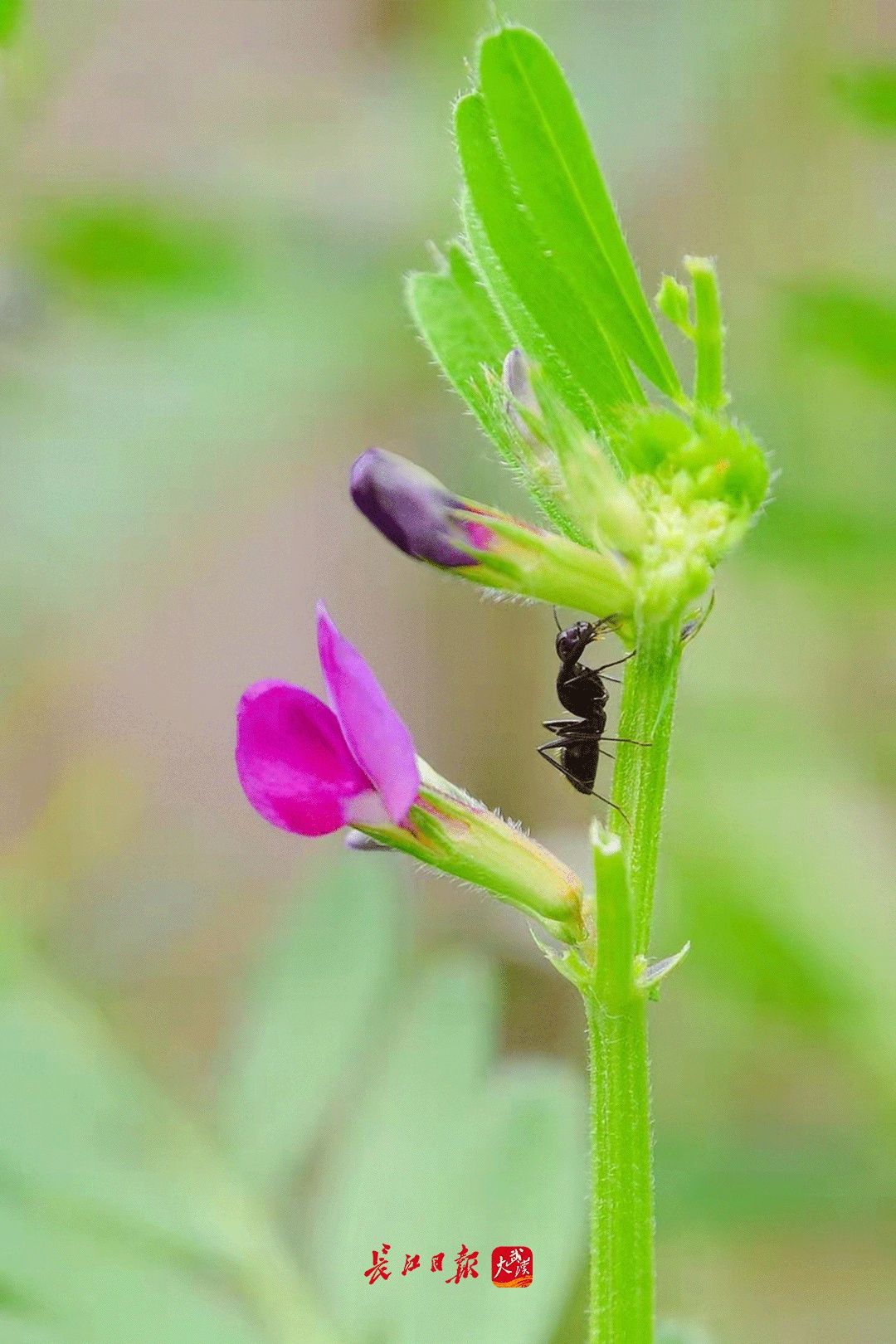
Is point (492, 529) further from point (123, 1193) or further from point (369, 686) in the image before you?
point (123, 1193)

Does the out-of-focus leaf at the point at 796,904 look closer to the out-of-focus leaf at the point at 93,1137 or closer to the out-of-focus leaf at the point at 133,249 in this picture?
the out-of-focus leaf at the point at 93,1137

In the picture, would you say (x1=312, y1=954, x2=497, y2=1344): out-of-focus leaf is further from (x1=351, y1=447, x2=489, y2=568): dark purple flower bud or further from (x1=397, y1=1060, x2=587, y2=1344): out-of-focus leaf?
(x1=351, y1=447, x2=489, y2=568): dark purple flower bud

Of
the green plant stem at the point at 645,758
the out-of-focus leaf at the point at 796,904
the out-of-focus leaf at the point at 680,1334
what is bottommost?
the out-of-focus leaf at the point at 680,1334

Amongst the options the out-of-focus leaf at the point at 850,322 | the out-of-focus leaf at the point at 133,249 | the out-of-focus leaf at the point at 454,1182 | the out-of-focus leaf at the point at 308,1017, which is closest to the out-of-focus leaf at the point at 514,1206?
the out-of-focus leaf at the point at 454,1182

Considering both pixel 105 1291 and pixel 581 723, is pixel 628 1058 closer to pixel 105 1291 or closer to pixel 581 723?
pixel 581 723

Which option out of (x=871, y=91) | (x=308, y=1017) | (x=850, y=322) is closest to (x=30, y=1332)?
(x=308, y=1017)

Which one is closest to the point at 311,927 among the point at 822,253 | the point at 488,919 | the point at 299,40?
the point at 488,919
